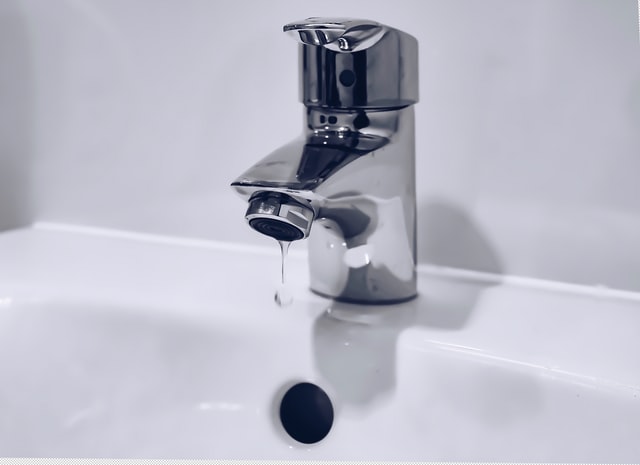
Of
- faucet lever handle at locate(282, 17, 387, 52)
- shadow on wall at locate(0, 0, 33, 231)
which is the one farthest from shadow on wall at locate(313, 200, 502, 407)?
shadow on wall at locate(0, 0, 33, 231)

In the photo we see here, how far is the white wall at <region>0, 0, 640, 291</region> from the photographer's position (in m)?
0.45

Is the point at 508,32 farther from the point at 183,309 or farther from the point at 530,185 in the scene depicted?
the point at 183,309

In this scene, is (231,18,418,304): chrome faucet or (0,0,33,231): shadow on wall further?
(0,0,33,231): shadow on wall

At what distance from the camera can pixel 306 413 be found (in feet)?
1.40

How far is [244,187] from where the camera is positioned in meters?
0.36

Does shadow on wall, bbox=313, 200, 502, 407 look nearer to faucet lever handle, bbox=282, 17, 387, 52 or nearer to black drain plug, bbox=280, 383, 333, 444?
black drain plug, bbox=280, 383, 333, 444

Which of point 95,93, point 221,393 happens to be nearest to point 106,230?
point 95,93

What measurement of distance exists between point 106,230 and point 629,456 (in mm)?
476

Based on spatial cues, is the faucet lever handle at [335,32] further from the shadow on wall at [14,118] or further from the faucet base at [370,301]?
the shadow on wall at [14,118]

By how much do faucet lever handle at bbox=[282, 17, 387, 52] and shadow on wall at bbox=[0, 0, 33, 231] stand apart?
1.26 feet

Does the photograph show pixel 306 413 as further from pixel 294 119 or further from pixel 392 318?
pixel 294 119

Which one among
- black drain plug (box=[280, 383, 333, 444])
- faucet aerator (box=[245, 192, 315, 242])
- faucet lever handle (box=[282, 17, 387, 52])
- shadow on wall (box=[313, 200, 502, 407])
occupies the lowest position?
black drain plug (box=[280, 383, 333, 444])

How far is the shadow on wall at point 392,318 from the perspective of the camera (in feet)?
1.34

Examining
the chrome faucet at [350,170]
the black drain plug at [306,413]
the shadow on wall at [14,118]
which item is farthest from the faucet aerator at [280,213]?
the shadow on wall at [14,118]
